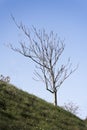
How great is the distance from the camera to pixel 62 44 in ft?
115

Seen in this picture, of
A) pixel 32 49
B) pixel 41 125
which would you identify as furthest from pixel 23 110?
pixel 32 49

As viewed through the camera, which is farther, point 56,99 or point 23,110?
point 56,99

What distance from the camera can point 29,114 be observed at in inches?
886

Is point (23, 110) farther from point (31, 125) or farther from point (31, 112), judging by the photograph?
point (31, 125)

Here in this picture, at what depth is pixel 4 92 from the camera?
24.5m

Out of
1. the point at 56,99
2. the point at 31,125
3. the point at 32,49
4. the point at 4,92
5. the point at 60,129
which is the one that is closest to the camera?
→ the point at 31,125

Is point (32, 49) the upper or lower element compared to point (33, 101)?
upper

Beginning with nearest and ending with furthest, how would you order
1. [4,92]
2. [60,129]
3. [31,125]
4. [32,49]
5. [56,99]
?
[31,125] < [60,129] < [4,92] < [56,99] < [32,49]

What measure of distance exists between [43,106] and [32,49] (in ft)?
32.9

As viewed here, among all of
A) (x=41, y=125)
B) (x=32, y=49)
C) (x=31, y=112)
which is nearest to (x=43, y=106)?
(x=31, y=112)

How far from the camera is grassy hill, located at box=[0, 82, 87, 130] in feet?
65.7

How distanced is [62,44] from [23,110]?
13485mm

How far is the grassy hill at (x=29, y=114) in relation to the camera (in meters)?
20.0

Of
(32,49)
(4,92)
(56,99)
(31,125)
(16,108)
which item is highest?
(32,49)
